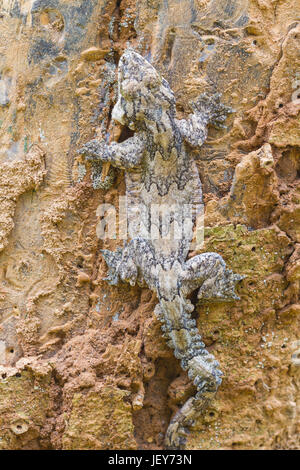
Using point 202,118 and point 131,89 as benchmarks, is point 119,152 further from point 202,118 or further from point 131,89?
point 202,118

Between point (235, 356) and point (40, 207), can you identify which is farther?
point (40, 207)

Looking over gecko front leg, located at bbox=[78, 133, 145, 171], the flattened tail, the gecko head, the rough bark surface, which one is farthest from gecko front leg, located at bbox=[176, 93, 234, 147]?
the flattened tail

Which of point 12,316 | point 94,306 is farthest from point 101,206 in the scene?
point 12,316

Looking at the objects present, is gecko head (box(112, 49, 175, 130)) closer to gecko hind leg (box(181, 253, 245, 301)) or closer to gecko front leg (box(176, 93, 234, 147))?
gecko front leg (box(176, 93, 234, 147))

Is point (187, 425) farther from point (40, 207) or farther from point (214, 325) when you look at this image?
point (40, 207)

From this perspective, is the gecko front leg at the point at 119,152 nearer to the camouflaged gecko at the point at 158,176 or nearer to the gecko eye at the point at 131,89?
the camouflaged gecko at the point at 158,176
